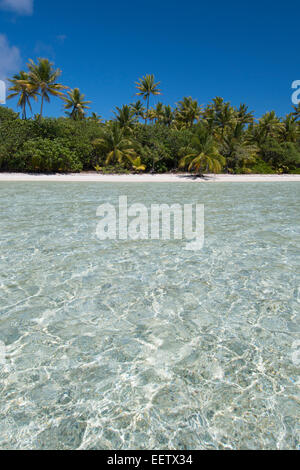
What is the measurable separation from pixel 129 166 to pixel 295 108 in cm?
3166

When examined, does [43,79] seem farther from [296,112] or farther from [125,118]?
[296,112]

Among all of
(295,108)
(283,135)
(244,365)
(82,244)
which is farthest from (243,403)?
(295,108)

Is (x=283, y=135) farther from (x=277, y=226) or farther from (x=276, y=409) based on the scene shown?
(x=276, y=409)

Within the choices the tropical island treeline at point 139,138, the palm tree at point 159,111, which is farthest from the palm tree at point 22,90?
the palm tree at point 159,111

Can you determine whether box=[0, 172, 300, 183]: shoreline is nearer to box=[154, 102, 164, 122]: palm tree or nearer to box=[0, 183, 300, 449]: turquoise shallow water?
box=[154, 102, 164, 122]: palm tree

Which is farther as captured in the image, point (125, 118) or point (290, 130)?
point (290, 130)

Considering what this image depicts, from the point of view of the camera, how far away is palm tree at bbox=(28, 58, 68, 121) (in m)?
27.1

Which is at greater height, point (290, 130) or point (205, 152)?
point (290, 130)

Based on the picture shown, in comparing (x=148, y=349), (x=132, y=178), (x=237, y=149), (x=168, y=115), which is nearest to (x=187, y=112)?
(x=168, y=115)

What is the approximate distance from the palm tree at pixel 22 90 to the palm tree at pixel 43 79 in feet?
2.30

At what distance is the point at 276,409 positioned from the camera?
87.9 inches

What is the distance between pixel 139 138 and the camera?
107ft

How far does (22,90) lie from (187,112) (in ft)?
73.7

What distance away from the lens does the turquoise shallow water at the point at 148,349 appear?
2074mm
